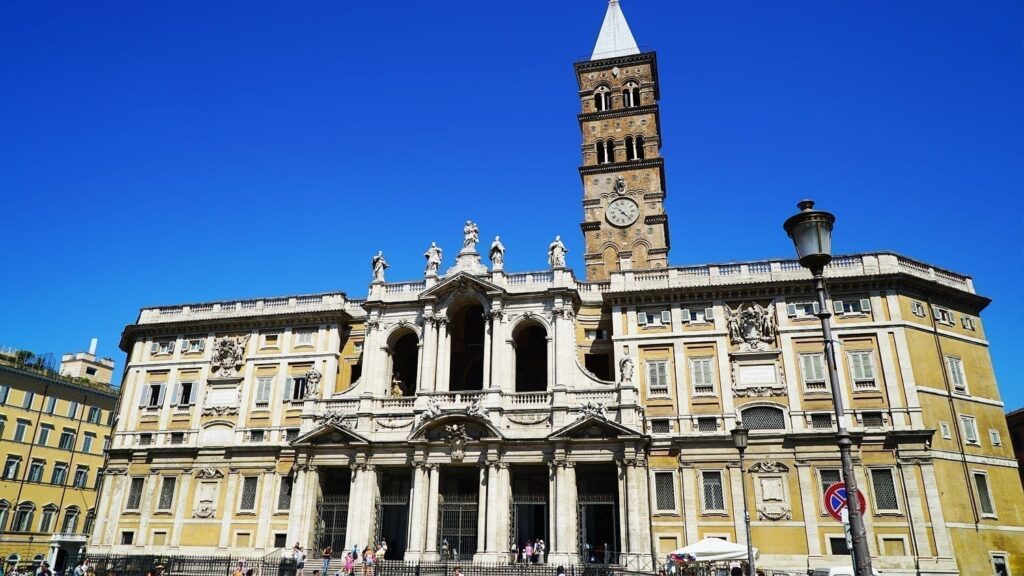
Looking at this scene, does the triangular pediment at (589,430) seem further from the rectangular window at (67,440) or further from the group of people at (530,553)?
the rectangular window at (67,440)

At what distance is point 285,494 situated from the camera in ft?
138

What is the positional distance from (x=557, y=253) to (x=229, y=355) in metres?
22.5

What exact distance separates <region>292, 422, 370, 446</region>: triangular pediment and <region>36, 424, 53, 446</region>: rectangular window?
28.4 m

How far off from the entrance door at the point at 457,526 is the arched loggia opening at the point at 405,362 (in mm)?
8502

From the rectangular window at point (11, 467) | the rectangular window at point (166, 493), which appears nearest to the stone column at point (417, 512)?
the rectangular window at point (166, 493)

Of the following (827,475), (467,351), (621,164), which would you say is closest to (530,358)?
(467,351)

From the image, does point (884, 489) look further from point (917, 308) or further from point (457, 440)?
point (457, 440)

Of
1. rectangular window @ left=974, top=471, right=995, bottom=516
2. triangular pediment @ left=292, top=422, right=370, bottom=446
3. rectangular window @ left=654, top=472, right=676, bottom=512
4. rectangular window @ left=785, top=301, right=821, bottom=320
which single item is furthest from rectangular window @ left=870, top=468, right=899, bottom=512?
triangular pediment @ left=292, top=422, right=370, bottom=446

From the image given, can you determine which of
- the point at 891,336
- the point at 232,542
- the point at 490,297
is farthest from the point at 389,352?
the point at 891,336

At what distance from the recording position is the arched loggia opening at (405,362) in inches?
1789

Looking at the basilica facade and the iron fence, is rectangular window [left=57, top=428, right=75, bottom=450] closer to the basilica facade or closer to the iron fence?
the basilica facade

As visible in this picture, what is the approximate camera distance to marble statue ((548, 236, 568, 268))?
42500 millimetres

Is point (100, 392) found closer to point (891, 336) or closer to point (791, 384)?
point (791, 384)

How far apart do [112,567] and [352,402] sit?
551 inches
